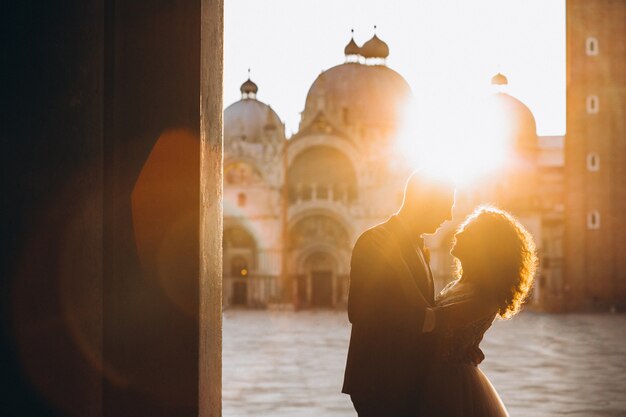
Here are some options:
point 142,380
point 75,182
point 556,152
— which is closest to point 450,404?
point 142,380

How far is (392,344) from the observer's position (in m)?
3.20

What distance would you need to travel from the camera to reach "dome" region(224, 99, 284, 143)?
5128cm

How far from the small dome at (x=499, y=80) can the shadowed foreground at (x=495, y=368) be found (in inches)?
883

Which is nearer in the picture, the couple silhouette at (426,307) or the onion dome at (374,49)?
the couple silhouette at (426,307)

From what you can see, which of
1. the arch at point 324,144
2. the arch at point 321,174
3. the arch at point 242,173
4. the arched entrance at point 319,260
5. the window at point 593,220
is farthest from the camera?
the arch at point 324,144

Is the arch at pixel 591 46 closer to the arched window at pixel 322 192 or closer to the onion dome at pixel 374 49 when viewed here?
the arched window at pixel 322 192

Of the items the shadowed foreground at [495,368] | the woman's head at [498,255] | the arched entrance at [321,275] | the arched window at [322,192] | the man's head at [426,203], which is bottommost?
the shadowed foreground at [495,368]

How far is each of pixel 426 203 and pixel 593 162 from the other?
3704cm

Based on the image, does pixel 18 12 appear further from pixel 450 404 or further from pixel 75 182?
pixel 450 404

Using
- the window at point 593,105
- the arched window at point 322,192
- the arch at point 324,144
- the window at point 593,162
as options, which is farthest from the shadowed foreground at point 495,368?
the arch at point 324,144

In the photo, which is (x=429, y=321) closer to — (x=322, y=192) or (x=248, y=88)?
(x=322, y=192)

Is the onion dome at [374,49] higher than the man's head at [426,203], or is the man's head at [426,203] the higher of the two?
the onion dome at [374,49]

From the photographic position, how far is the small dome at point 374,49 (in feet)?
172

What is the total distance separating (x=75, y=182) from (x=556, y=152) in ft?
166
